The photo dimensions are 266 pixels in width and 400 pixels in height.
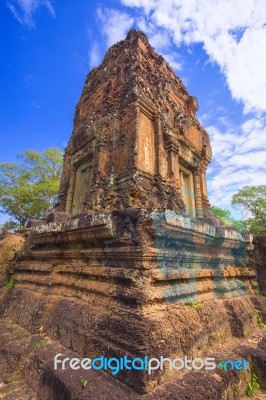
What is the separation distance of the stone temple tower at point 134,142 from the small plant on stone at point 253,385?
241cm

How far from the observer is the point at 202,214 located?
21.6 ft

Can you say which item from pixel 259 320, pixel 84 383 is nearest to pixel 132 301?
pixel 84 383

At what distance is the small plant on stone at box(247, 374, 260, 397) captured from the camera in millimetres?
1870

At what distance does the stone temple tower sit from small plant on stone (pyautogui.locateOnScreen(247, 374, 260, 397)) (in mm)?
2414

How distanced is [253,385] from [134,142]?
4111mm

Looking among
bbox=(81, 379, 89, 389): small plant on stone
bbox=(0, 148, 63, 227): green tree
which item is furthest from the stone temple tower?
bbox=(0, 148, 63, 227): green tree

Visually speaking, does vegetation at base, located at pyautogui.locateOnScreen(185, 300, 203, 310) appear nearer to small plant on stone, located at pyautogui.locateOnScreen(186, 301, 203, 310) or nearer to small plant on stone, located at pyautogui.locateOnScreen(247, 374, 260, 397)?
small plant on stone, located at pyautogui.locateOnScreen(186, 301, 203, 310)

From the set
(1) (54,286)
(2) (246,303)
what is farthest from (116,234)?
(2) (246,303)

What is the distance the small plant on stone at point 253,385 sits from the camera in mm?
1870

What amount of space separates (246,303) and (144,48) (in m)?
6.89

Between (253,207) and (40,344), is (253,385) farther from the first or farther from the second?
(253,207)

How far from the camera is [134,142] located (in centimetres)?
471

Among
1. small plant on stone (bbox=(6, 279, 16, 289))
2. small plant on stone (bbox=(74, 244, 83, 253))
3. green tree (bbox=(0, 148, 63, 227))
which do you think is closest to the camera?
small plant on stone (bbox=(74, 244, 83, 253))

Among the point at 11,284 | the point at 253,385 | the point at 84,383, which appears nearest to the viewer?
the point at 84,383
